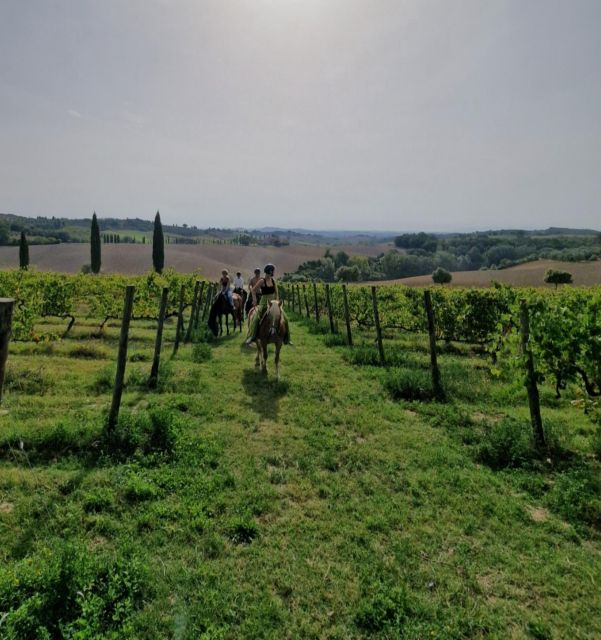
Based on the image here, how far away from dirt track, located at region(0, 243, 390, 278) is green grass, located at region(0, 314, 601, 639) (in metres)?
49.0

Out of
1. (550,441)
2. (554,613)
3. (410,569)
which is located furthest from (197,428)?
(550,441)

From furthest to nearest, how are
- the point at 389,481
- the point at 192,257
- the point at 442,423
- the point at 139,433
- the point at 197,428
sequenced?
the point at 192,257
the point at 442,423
the point at 197,428
the point at 139,433
the point at 389,481

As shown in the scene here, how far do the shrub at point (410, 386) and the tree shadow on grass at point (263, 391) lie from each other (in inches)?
88.7

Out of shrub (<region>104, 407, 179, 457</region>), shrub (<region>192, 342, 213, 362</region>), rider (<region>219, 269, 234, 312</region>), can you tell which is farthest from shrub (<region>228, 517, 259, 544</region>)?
rider (<region>219, 269, 234, 312</region>)

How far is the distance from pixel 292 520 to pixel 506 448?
3.37 meters

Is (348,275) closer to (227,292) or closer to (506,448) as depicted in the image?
(227,292)

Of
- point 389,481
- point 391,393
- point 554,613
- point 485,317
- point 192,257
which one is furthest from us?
point 192,257

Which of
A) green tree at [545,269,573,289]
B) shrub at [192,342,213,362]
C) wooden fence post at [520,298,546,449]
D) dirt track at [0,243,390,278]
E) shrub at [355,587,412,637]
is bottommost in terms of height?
shrub at [355,587,412,637]

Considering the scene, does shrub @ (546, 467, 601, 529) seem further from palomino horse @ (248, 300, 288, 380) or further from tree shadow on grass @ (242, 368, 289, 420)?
palomino horse @ (248, 300, 288, 380)

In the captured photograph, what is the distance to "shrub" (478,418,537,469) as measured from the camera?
5445 millimetres

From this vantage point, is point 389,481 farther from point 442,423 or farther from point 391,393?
point 391,393

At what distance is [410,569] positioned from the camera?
3.51 metres

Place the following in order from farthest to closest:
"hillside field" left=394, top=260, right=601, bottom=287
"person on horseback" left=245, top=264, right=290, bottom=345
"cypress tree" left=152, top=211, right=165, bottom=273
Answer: "cypress tree" left=152, top=211, right=165, bottom=273 → "hillside field" left=394, top=260, right=601, bottom=287 → "person on horseback" left=245, top=264, right=290, bottom=345

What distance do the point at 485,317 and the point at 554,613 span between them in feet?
39.2
